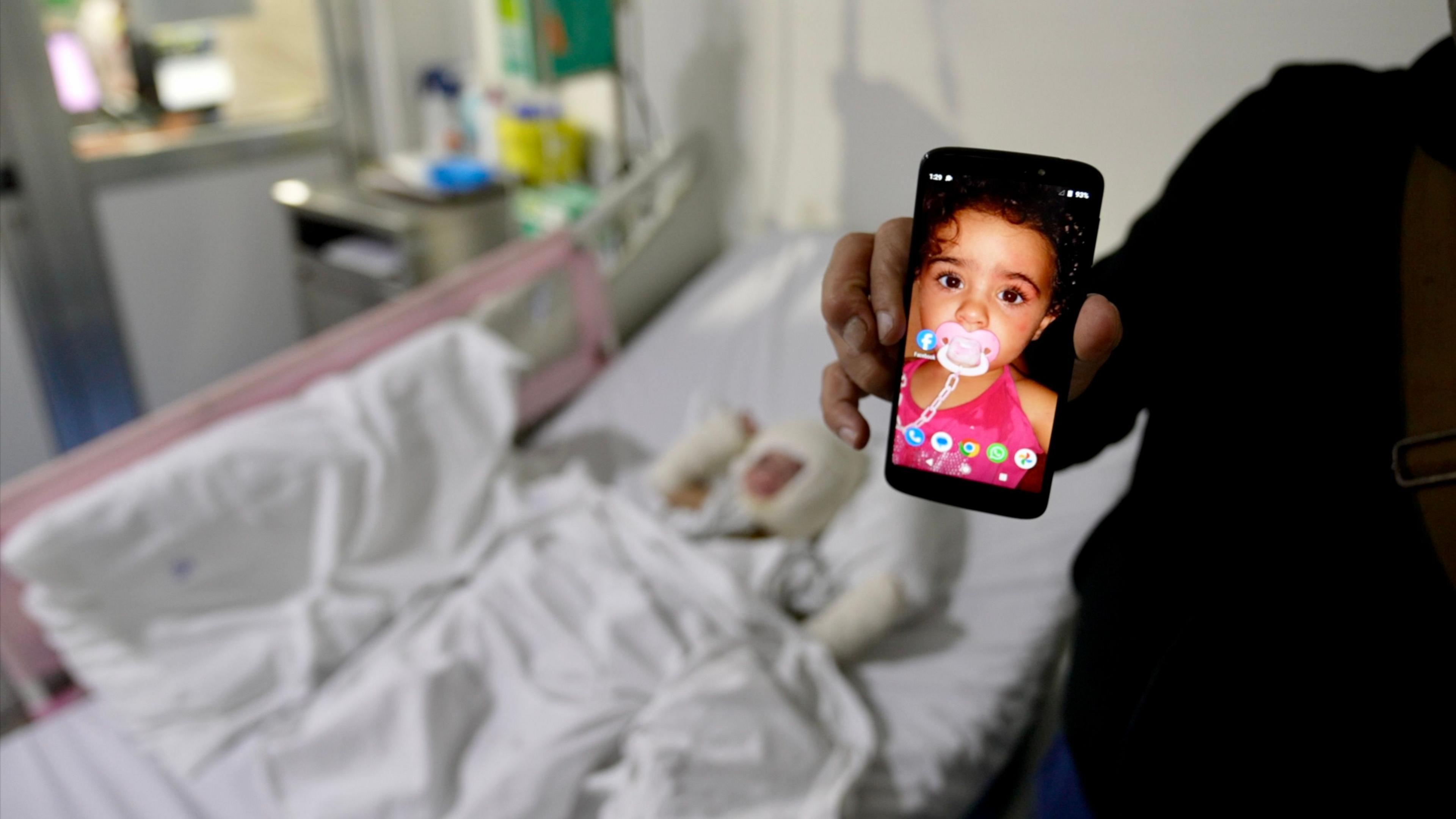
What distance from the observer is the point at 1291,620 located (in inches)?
18.6

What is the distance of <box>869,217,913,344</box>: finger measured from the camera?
1.01ft

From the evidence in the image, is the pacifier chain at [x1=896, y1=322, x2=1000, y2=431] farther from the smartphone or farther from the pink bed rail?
the pink bed rail

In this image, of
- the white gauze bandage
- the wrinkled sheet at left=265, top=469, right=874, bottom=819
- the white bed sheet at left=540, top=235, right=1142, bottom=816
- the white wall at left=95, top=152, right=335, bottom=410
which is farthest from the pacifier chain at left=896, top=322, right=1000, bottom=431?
the white wall at left=95, top=152, right=335, bottom=410

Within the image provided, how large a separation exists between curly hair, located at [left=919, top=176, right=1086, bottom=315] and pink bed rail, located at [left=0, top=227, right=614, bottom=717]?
949 millimetres

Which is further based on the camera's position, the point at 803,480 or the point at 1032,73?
the point at 803,480

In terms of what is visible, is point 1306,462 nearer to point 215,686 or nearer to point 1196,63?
point 1196,63

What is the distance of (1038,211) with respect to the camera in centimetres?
29

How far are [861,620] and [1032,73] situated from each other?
78 centimetres

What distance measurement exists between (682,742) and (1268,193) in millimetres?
697

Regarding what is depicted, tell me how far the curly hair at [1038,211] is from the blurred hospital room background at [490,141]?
1.1 inches

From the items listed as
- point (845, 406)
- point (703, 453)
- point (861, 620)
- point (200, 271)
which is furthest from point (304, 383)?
point (845, 406)

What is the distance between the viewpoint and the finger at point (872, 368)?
12.6 inches

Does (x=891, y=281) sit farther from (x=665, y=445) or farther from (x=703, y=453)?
(x=665, y=445)

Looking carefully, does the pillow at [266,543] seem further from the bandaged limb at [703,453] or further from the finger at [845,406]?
the finger at [845,406]
